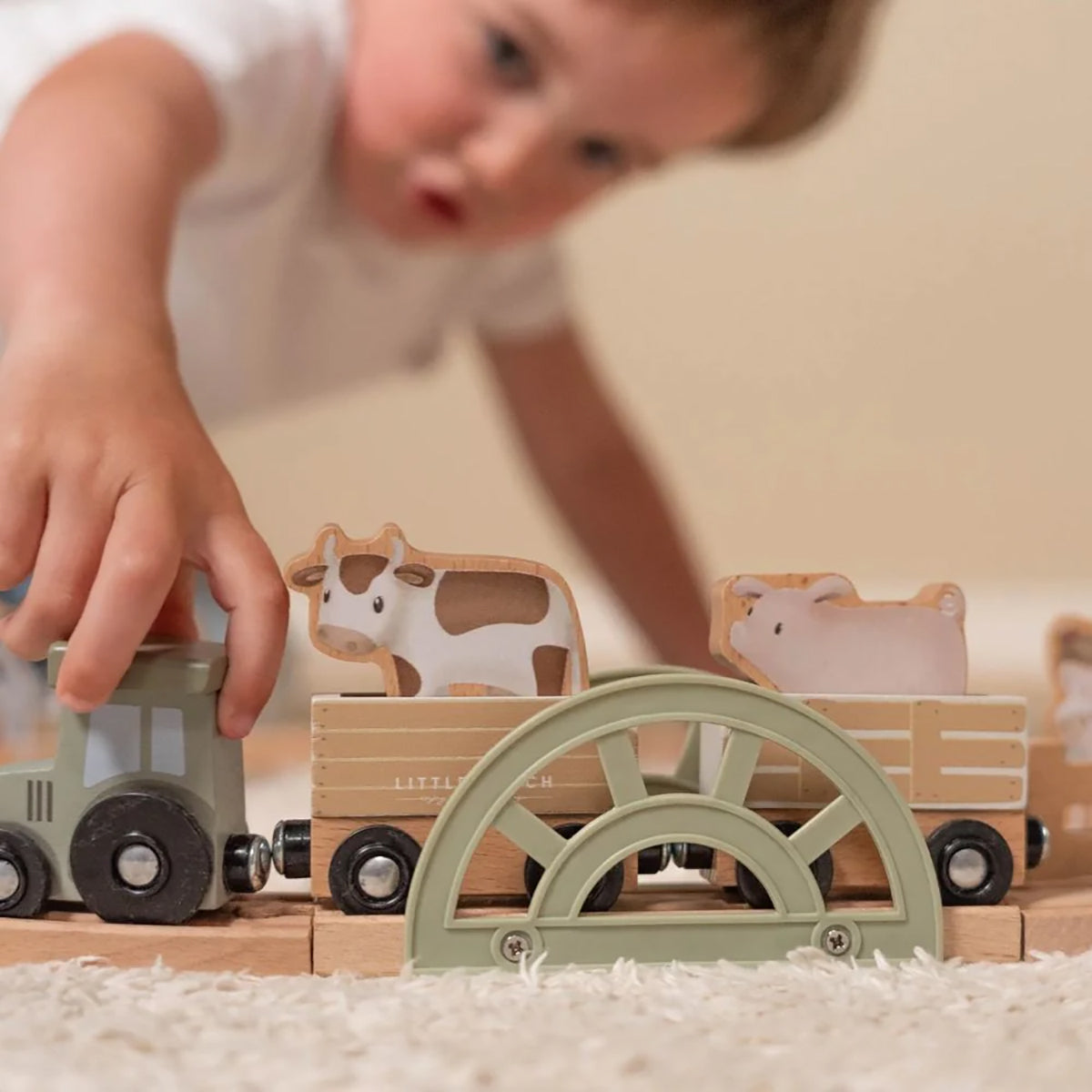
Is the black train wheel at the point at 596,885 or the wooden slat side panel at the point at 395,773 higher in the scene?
the wooden slat side panel at the point at 395,773

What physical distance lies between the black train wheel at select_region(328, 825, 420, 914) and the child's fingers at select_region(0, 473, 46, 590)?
18 cm

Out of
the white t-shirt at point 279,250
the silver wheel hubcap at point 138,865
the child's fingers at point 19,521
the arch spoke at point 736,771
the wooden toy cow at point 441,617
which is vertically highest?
the white t-shirt at point 279,250

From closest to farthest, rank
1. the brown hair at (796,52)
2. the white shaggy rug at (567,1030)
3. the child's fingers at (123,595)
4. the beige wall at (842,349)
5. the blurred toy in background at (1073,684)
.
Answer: the white shaggy rug at (567,1030), the child's fingers at (123,595), the blurred toy in background at (1073,684), the brown hair at (796,52), the beige wall at (842,349)

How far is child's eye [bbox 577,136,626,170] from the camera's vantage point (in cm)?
92

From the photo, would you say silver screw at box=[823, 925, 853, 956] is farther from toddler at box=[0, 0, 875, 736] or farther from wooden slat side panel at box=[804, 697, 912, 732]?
toddler at box=[0, 0, 875, 736]

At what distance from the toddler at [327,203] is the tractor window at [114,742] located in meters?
0.04

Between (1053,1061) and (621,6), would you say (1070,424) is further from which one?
(1053,1061)

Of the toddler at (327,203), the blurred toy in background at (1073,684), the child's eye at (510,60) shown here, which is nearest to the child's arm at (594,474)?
the toddler at (327,203)

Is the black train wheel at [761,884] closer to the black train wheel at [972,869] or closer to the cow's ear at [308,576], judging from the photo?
the black train wheel at [972,869]

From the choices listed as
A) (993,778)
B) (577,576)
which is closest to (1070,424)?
(577,576)

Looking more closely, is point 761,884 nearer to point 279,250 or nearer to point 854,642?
point 854,642

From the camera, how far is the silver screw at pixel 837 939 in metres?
0.48

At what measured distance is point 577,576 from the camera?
1.06 meters

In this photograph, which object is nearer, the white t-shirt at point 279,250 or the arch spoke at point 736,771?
the arch spoke at point 736,771
